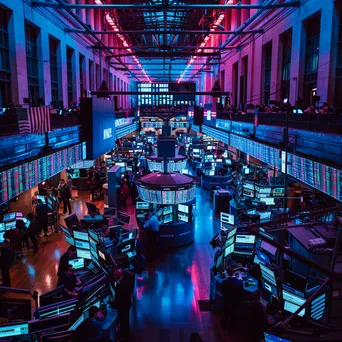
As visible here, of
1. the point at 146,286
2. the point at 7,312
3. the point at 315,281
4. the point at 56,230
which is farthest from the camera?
the point at 56,230

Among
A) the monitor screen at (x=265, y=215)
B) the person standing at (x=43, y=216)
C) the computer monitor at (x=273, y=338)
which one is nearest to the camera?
the computer monitor at (x=273, y=338)

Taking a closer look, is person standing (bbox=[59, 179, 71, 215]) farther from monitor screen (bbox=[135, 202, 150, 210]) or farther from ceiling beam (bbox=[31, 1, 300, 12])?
ceiling beam (bbox=[31, 1, 300, 12])

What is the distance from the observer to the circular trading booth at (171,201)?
10.5m

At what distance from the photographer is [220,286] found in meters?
7.73

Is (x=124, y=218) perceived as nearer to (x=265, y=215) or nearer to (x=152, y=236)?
(x=152, y=236)

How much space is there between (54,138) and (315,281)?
24.6ft

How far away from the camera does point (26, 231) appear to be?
37.9 feet

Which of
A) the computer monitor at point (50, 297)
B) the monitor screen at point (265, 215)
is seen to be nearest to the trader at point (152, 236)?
the monitor screen at point (265, 215)

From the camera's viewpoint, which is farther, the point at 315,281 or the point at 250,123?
the point at 250,123

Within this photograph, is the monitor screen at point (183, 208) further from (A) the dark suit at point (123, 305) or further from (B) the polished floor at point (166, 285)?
(A) the dark suit at point (123, 305)

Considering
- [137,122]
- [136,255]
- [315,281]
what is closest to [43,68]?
[136,255]

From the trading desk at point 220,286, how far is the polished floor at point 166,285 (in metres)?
0.31

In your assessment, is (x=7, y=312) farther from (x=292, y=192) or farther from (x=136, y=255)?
(x=292, y=192)

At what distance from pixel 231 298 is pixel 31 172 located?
500 cm
